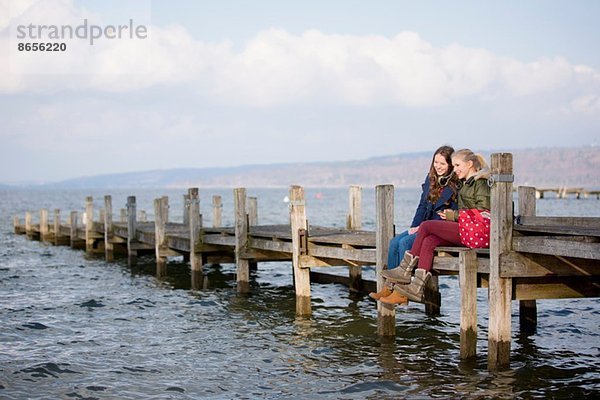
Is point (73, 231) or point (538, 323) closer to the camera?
point (538, 323)

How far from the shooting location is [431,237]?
33.1 feet

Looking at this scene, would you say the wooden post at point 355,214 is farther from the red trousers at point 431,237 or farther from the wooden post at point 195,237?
the red trousers at point 431,237

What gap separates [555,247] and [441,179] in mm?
2342

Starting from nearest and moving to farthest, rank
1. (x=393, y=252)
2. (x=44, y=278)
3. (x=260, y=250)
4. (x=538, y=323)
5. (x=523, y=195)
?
→ (x=393, y=252)
(x=523, y=195)
(x=538, y=323)
(x=260, y=250)
(x=44, y=278)

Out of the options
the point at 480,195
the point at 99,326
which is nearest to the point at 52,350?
the point at 99,326

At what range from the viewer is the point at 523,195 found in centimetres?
1217

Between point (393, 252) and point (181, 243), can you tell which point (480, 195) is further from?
point (181, 243)

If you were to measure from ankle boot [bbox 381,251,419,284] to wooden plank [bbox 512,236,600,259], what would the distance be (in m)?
1.40

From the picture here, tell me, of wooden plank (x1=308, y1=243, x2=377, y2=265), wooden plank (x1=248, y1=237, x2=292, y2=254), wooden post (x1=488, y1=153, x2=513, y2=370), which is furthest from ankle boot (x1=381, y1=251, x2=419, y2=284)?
wooden plank (x1=248, y1=237, x2=292, y2=254)

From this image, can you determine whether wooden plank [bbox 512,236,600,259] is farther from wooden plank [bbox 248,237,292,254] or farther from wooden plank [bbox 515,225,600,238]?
wooden plank [bbox 248,237,292,254]

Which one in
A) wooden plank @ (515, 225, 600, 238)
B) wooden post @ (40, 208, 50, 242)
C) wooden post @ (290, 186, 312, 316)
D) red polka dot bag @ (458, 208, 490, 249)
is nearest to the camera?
wooden plank @ (515, 225, 600, 238)

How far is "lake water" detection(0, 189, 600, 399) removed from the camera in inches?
386

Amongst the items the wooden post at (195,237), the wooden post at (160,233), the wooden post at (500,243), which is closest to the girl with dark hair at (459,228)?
the wooden post at (500,243)

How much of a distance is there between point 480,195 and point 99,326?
7.74 metres
